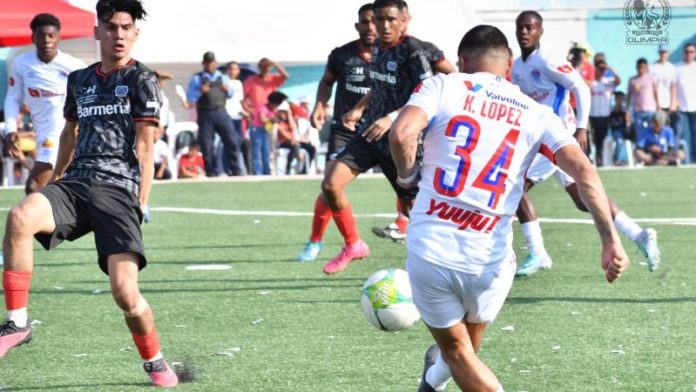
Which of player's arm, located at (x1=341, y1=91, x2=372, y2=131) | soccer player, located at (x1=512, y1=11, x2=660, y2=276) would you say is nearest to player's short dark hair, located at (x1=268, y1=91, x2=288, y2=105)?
player's arm, located at (x1=341, y1=91, x2=372, y2=131)

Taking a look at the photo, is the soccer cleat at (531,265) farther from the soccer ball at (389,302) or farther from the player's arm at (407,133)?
the player's arm at (407,133)

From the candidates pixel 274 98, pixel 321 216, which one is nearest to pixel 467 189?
pixel 321 216

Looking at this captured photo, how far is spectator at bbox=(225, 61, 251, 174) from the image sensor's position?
83.9ft

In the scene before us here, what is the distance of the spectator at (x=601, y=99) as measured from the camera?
27.1m

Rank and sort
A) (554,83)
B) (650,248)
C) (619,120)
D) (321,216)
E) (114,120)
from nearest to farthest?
(114,120), (650,248), (554,83), (321,216), (619,120)

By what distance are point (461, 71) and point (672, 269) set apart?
5.94 m

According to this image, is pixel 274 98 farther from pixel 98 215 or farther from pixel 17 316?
pixel 98 215

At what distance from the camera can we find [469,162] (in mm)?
5539

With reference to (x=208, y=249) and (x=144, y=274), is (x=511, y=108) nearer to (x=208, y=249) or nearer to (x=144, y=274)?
(x=144, y=274)

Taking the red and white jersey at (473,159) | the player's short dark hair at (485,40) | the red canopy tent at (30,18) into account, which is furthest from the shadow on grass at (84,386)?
the red canopy tent at (30,18)

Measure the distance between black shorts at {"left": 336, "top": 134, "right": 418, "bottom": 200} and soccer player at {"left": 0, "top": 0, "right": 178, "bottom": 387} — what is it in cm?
397

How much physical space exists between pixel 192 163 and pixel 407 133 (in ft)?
65.9

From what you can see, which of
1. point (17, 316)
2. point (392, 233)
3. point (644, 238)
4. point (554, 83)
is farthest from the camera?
point (392, 233)

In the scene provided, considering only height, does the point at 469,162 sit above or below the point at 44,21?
above
